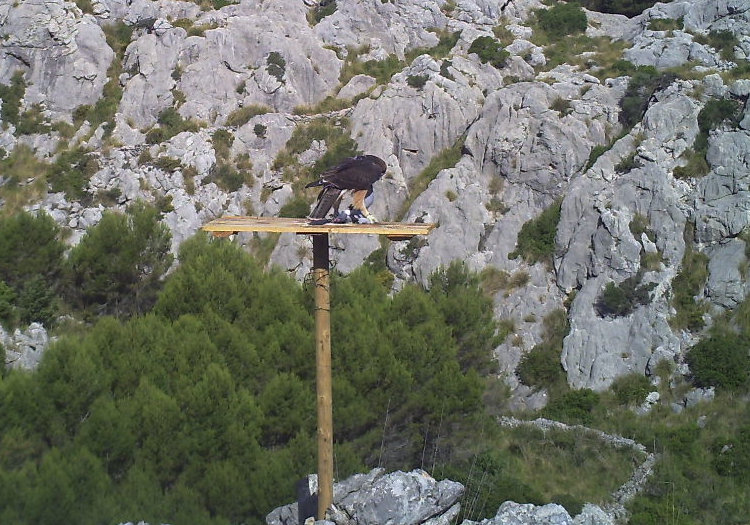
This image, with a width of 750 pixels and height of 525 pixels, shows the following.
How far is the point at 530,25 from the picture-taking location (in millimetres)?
34625

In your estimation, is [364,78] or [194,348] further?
[364,78]

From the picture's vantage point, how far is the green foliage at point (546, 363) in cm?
2112

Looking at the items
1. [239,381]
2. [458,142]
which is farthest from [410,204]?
[239,381]

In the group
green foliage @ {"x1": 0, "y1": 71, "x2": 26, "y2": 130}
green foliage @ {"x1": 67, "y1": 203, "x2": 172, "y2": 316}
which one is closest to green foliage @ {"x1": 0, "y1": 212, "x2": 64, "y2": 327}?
green foliage @ {"x1": 67, "y1": 203, "x2": 172, "y2": 316}

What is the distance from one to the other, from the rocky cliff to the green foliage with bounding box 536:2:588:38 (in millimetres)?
588

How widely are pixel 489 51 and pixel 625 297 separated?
1407 cm

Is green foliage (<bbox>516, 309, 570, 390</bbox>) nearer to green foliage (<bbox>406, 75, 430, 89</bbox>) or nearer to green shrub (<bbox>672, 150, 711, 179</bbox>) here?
green shrub (<bbox>672, 150, 711, 179</bbox>)

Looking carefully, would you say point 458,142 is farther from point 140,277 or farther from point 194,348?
point 194,348

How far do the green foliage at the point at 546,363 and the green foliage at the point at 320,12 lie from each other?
1882 cm

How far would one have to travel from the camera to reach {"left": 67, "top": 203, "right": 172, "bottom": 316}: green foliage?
1475 centimetres

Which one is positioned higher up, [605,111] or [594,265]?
[605,111]

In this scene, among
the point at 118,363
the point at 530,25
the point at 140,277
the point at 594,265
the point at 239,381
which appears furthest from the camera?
the point at 530,25

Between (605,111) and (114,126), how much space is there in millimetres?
19179

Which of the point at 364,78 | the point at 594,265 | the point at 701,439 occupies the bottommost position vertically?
the point at 701,439
